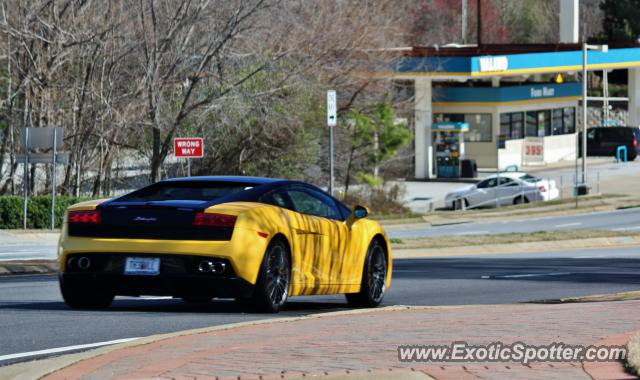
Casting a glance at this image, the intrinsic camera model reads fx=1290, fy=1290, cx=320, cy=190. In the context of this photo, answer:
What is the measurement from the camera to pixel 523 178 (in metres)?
50.1

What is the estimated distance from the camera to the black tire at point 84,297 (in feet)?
39.5

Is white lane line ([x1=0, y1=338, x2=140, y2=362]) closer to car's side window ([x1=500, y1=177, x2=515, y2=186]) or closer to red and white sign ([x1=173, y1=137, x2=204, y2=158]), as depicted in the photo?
red and white sign ([x1=173, y1=137, x2=204, y2=158])

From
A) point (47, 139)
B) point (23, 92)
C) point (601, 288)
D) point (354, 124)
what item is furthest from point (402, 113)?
point (601, 288)

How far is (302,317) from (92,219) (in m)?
2.17

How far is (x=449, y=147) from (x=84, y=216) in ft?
162

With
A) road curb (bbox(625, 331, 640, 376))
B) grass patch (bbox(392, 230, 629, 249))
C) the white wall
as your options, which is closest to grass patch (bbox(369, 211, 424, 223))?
grass patch (bbox(392, 230, 629, 249))

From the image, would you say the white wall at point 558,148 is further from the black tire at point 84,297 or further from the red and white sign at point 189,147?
the black tire at point 84,297

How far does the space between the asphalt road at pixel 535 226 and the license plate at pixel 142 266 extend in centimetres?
2516

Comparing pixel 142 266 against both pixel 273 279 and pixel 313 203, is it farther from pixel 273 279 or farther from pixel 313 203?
pixel 313 203

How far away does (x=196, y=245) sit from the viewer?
11508 millimetres

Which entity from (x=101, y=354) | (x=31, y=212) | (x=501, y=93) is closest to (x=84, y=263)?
(x=101, y=354)

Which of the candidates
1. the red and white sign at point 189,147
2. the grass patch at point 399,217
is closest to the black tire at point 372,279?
the red and white sign at point 189,147

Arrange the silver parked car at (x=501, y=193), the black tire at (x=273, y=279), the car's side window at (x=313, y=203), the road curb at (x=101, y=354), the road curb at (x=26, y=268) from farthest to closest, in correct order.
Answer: the silver parked car at (x=501, y=193)
the road curb at (x=26, y=268)
the car's side window at (x=313, y=203)
the black tire at (x=273, y=279)
the road curb at (x=101, y=354)

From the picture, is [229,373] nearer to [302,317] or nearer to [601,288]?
[302,317]
